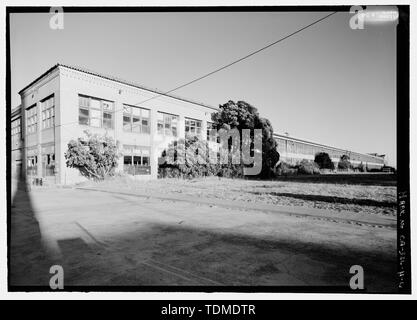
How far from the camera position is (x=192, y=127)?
19344 mm

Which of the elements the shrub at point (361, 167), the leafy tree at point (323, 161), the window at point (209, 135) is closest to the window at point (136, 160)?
the window at point (209, 135)

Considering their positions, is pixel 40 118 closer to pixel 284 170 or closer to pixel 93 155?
pixel 93 155

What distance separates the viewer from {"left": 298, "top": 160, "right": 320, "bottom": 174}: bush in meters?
34.4

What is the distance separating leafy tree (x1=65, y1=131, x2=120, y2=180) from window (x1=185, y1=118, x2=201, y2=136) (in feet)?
17.7

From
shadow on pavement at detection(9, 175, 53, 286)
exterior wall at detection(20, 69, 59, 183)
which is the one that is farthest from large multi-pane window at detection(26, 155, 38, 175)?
→ shadow on pavement at detection(9, 175, 53, 286)

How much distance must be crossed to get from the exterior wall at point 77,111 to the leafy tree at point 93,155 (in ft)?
1.32

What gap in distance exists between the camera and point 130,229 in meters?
5.66

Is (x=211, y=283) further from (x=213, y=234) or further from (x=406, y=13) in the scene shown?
(x=406, y=13)

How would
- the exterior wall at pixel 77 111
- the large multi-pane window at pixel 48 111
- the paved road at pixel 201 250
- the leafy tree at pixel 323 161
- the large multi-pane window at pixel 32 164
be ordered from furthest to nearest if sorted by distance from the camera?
the leafy tree at pixel 323 161 → the large multi-pane window at pixel 48 111 → the exterior wall at pixel 77 111 → the large multi-pane window at pixel 32 164 → the paved road at pixel 201 250

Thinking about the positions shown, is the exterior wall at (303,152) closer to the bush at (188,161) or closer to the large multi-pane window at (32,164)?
the bush at (188,161)

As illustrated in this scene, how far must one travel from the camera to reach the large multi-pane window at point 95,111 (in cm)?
1320

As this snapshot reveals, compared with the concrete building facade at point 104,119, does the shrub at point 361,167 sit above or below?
below

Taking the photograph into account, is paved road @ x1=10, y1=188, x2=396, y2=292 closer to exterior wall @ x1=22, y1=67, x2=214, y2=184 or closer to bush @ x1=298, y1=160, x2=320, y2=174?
exterior wall @ x1=22, y1=67, x2=214, y2=184
